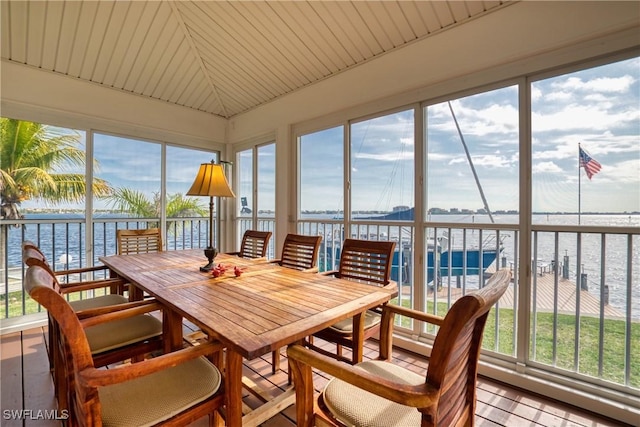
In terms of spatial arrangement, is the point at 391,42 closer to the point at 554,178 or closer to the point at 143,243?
the point at 554,178

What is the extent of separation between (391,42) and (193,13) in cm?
194

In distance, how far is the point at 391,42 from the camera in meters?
2.69

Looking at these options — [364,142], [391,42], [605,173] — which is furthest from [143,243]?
[605,173]

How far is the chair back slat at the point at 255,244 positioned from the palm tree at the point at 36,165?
6.94ft

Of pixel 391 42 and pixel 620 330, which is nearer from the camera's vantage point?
pixel 620 330

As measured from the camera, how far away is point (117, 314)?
1344 mm

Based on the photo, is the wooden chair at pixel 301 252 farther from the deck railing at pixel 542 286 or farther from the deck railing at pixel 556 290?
the deck railing at pixel 556 290

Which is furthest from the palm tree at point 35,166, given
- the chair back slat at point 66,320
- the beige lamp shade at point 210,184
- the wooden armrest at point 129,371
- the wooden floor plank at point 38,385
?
the wooden armrest at point 129,371

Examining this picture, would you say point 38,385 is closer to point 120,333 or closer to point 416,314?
point 120,333

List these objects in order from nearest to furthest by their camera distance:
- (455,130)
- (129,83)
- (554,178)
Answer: (554,178), (455,130), (129,83)

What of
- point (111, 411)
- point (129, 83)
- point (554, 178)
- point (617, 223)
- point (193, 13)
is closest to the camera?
point (111, 411)

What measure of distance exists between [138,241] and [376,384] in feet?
10.5

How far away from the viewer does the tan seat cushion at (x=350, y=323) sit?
1.80m

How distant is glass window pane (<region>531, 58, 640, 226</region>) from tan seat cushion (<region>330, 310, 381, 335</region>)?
1.37 metres
